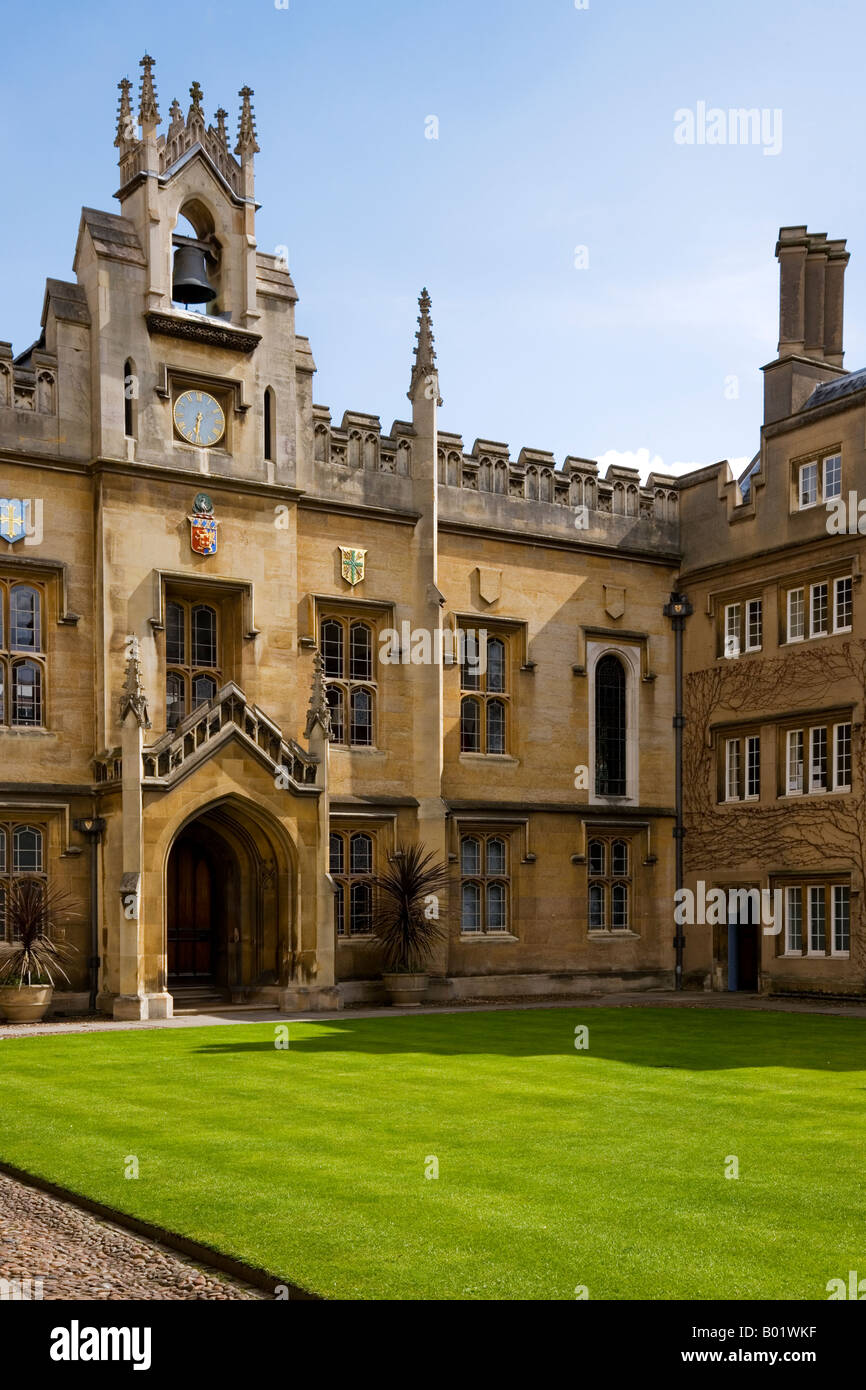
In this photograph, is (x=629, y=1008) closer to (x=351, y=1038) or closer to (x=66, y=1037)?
(x=351, y=1038)

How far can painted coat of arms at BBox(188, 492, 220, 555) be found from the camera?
26.3 meters

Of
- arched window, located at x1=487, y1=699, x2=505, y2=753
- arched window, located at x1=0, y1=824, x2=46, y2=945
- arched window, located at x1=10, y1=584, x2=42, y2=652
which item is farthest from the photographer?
arched window, located at x1=487, y1=699, x2=505, y2=753

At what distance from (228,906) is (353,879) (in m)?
2.63

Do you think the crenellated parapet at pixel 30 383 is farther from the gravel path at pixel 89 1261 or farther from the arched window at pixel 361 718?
the gravel path at pixel 89 1261

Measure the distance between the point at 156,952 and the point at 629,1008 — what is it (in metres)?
8.13

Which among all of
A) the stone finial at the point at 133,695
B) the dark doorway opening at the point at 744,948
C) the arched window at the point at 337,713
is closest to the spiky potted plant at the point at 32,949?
the stone finial at the point at 133,695

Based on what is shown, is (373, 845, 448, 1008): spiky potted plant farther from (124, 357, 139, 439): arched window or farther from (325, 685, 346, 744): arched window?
(124, 357, 139, 439): arched window

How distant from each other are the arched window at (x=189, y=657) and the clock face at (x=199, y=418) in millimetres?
2987

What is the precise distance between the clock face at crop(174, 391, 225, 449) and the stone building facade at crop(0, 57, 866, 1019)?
62mm

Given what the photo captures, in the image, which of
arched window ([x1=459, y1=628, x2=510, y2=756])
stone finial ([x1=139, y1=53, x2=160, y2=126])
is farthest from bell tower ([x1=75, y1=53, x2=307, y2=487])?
arched window ([x1=459, y1=628, x2=510, y2=756])

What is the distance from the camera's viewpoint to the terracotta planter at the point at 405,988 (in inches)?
1061
